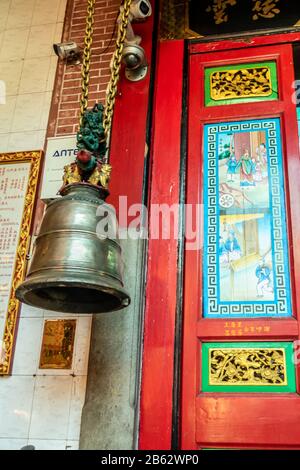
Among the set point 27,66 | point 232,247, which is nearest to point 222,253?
point 232,247

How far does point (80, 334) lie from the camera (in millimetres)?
2604

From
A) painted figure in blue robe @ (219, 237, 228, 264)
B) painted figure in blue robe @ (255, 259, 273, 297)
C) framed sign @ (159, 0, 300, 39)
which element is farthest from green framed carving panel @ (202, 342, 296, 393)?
framed sign @ (159, 0, 300, 39)

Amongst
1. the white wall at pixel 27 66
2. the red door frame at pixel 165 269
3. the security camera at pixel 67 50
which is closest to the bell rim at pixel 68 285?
the red door frame at pixel 165 269

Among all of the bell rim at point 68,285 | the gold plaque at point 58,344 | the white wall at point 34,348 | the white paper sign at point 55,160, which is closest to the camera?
the bell rim at point 68,285

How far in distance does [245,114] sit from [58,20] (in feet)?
5.27

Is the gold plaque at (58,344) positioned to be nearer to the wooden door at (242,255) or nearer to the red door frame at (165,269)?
the red door frame at (165,269)

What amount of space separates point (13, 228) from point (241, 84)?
5.63 feet

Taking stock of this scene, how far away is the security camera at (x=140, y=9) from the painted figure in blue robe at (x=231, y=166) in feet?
Result: 3.77

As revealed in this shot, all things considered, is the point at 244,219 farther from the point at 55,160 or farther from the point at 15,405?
the point at 15,405

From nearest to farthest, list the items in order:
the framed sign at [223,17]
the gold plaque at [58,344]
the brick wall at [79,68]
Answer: the gold plaque at [58,344]
the brick wall at [79,68]
the framed sign at [223,17]

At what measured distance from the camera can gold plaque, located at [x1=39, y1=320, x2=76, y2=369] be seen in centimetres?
256

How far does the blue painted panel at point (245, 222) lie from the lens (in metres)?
2.58

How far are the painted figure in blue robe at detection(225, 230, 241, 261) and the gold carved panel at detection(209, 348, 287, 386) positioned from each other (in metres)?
0.51

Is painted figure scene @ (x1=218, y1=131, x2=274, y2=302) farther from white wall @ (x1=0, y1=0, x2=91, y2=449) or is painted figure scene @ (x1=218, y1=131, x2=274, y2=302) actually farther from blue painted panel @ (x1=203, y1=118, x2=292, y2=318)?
white wall @ (x1=0, y1=0, x2=91, y2=449)
